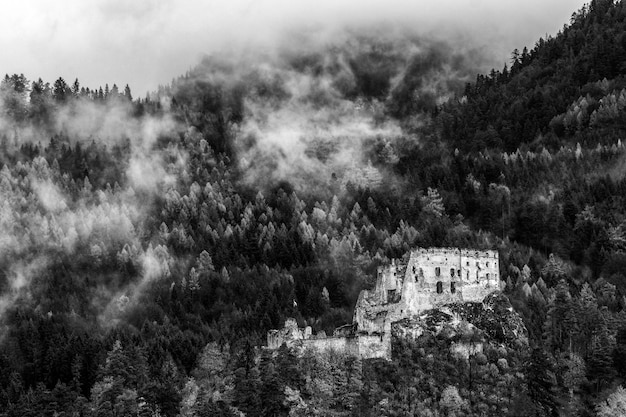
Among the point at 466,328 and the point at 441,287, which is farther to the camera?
the point at 441,287

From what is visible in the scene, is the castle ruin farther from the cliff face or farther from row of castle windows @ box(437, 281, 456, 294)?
the cliff face

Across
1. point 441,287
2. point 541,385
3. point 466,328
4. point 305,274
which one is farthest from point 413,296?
point 305,274

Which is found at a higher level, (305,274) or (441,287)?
(305,274)

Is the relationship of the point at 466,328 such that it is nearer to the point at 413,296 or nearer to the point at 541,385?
the point at 413,296

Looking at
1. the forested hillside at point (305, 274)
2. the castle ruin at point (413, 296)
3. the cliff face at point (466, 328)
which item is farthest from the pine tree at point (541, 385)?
the castle ruin at point (413, 296)

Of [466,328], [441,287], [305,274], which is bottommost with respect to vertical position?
[466,328]

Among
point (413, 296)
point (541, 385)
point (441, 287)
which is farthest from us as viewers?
point (441, 287)

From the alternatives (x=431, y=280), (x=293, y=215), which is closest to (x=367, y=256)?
(x=293, y=215)
